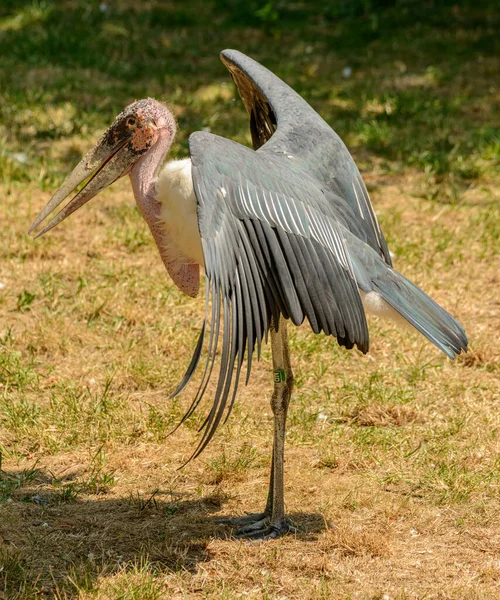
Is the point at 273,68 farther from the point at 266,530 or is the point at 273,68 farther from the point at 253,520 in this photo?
the point at 266,530

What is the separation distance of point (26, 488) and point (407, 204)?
3626 mm

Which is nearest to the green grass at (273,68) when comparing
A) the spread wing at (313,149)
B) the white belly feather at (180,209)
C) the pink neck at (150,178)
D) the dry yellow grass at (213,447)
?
the dry yellow grass at (213,447)

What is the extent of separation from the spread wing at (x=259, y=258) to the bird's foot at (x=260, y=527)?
0.66 m

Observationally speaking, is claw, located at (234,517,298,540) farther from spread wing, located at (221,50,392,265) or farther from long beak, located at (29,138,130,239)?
long beak, located at (29,138,130,239)

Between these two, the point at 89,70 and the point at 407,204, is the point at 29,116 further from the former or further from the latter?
the point at 407,204

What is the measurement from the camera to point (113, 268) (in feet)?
18.4

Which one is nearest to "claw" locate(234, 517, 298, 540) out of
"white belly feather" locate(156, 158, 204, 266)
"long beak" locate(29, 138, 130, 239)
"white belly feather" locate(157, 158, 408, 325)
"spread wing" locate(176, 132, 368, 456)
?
"spread wing" locate(176, 132, 368, 456)

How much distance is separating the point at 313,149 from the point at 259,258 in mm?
1018

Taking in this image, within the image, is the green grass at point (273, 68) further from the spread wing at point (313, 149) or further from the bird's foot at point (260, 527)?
the bird's foot at point (260, 527)

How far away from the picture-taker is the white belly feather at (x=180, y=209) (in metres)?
3.50

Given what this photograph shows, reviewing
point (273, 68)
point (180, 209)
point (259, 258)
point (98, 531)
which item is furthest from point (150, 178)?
point (273, 68)

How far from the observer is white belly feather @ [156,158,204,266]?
138 inches

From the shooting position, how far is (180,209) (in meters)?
3.54

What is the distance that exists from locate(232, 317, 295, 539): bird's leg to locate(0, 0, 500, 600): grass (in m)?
0.09
